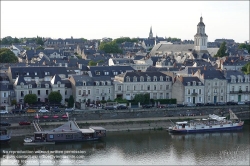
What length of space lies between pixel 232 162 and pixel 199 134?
9259 mm

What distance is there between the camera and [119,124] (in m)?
42.1

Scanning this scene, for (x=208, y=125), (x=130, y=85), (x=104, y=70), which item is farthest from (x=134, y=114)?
(x=104, y=70)

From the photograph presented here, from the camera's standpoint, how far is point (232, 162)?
32.7m

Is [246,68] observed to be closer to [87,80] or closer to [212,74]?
[212,74]

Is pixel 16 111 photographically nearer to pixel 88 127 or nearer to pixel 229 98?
pixel 88 127

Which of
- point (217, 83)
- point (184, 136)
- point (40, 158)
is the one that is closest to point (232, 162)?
point (184, 136)

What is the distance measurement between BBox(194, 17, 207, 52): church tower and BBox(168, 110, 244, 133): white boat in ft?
139

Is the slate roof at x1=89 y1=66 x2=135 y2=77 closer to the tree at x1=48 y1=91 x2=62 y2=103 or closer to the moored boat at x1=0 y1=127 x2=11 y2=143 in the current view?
the tree at x1=48 y1=91 x2=62 y2=103

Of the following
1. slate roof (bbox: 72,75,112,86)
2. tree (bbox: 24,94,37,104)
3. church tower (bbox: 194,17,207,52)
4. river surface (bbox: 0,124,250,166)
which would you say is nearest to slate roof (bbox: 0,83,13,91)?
tree (bbox: 24,94,37,104)

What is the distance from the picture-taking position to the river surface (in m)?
32.6

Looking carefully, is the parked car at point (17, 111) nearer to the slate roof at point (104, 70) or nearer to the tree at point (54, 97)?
the tree at point (54, 97)

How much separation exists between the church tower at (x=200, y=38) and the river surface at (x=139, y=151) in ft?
152

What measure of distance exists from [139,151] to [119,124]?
6.94m

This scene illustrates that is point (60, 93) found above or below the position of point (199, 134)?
above
